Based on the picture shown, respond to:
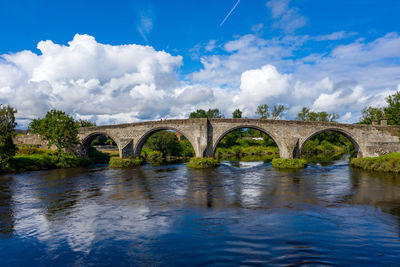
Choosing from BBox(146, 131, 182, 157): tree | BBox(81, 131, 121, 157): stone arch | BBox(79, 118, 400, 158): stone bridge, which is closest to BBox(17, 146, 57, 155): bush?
BBox(81, 131, 121, 157): stone arch

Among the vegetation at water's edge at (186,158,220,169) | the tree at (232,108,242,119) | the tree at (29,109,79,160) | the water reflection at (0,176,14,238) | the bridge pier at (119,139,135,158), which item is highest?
the tree at (232,108,242,119)

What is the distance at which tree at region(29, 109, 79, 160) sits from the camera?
3688 cm

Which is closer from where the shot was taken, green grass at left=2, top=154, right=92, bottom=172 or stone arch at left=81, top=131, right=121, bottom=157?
green grass at left=2, top=154, right=92, bottom=172

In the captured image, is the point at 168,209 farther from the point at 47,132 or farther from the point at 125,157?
the point at 47,132

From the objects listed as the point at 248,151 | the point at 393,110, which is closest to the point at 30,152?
the point at 248,151

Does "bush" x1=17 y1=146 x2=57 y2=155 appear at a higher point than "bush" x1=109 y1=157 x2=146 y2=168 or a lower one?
higher

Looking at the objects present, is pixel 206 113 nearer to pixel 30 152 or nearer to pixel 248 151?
pixel 248 151

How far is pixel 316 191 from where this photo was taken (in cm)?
1898

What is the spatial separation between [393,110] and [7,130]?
194ft

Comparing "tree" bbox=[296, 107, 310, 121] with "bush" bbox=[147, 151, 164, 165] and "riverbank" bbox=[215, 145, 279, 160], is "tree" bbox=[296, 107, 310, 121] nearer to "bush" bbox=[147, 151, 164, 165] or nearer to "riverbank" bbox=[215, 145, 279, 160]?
"riverbank" bbox=[215, 145, 279, 160]

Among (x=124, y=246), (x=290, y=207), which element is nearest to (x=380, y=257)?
(x=290, y=207)

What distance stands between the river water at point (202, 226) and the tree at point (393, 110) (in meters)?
28.8

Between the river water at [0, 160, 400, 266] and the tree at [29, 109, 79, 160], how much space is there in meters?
18.0

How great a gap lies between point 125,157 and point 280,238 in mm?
34104
